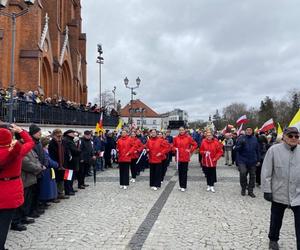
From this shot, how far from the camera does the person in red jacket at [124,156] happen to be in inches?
493

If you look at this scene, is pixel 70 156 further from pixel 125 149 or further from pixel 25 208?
pixel 25 208

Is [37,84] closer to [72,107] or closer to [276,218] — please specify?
[72,107]

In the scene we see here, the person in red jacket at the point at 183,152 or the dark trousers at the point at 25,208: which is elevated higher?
the person in red jacket at the point at 183,152

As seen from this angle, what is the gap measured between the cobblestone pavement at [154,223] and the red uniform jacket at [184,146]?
130 centimetres

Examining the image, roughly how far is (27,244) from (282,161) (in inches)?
165

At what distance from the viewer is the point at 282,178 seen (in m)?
5.81

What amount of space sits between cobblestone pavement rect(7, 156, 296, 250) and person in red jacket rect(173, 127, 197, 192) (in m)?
0.73

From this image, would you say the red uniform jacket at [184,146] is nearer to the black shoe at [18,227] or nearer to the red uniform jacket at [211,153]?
the red uniform jacket at [211,153]

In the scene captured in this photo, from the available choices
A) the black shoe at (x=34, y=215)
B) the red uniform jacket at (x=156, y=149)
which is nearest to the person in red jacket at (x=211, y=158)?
the red uniform jacket at (x=156, y=149)

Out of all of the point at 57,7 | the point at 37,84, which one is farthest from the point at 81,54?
the point at 37,84

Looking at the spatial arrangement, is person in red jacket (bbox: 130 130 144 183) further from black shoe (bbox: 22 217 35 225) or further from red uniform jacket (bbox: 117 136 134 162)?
black shoe (bbox: 22 217 35 225)

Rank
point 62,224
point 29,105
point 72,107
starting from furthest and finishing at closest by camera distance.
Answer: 1. point 72,107
2. point 29,105
3. point 62,224

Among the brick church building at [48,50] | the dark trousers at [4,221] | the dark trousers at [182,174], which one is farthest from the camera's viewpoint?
the brick church building at [48,50]

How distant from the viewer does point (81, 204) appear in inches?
379
